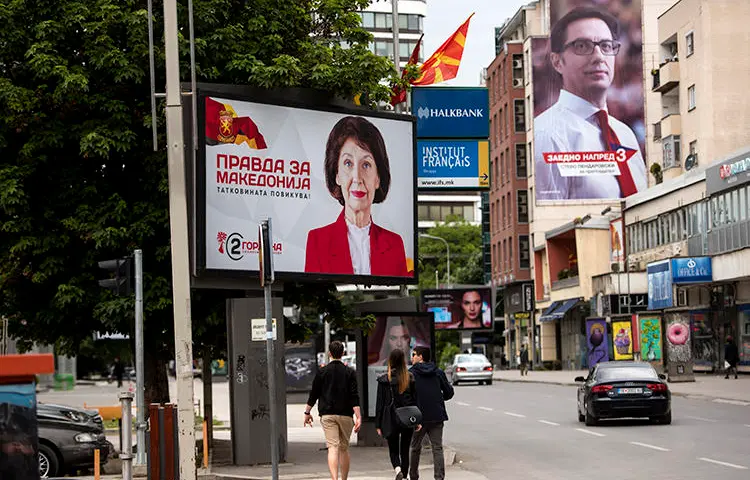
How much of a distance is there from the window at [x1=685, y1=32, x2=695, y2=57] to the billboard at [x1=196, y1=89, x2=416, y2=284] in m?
48.1

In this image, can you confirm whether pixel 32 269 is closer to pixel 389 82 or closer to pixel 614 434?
pixel 389 82

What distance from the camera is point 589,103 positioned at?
90.4m

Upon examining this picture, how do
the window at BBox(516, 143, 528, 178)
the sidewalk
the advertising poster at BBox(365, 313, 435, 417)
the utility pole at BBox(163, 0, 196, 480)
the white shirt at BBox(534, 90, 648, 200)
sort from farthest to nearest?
the window at BBox(516, 143, 528, 178) < the white shirt at BBox(534, 90, 648, 200) < the sidewalk < the advertising poster at BBox(365, 313, 435, 417) < the utility pole at BBox(163, 0, 196, 480)

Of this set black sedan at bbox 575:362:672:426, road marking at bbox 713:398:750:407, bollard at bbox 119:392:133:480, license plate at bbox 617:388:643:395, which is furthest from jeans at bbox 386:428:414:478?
road marking at bbox 713:398:750:407

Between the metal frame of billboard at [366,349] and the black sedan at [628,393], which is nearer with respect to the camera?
the metal frame of billboard at [366,349]

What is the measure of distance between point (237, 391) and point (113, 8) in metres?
6.61

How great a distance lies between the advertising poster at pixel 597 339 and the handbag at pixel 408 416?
4955cm

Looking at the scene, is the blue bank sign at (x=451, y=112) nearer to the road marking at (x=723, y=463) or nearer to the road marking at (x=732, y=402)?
the road marking at (x=723, y=463)

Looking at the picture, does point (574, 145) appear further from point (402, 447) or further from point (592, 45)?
point (402, 447)

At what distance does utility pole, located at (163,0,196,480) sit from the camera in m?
15.4

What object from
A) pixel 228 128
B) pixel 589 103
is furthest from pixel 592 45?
pixel 228 128

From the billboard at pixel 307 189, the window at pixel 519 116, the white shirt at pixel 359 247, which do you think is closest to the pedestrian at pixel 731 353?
the billboard at pixel 307 189

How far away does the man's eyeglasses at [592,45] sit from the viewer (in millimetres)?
91500

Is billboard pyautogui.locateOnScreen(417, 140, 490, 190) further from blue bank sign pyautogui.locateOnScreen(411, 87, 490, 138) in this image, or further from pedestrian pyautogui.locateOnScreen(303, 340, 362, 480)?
pedestrian pyautogui.locateOnScreen(303, 340, 362, 480)
